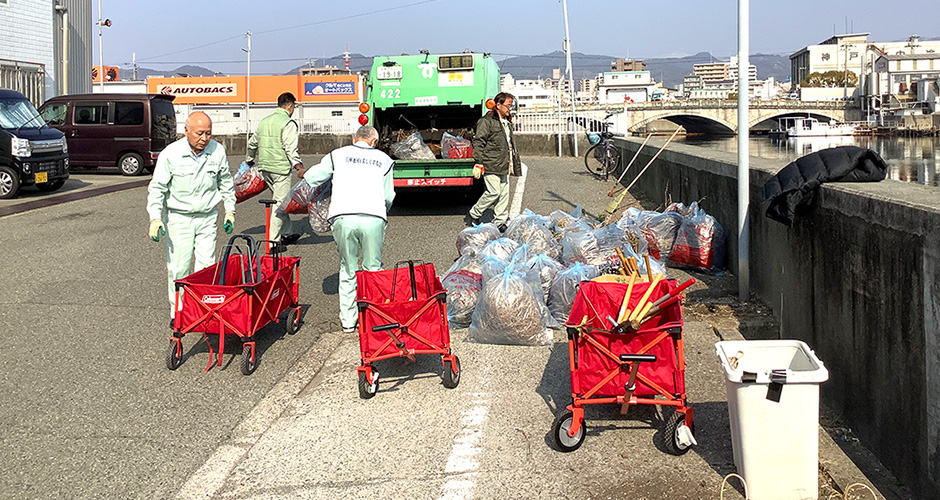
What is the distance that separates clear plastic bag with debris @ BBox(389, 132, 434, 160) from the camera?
13328mm

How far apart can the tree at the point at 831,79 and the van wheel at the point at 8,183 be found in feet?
450

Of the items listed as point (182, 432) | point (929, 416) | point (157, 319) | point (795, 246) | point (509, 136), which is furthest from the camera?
point (509, 136)

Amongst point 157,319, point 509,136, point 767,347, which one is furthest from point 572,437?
point 509,136

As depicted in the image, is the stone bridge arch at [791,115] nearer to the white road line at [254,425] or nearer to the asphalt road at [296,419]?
the asphalt road at [296,419]

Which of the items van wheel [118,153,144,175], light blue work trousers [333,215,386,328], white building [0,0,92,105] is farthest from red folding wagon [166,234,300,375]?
white building [0,0,92,105]

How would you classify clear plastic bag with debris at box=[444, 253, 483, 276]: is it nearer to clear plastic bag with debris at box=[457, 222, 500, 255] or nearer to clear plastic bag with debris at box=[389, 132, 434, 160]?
clear plastic bag with debris at box=[457, 222, 500, 255]

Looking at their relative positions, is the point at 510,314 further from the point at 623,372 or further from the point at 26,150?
the point at 26,150

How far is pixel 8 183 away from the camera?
16.6 metres

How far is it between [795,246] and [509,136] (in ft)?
19.8

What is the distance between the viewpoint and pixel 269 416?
5367 millimetres

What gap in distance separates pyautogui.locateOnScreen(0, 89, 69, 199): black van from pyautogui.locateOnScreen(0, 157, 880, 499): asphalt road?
9024 millimetres

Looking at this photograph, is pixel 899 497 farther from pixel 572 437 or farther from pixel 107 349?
pixel 107 349

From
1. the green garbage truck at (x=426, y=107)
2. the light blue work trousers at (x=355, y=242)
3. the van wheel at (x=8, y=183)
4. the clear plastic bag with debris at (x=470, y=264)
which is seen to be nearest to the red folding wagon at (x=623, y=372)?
the light blue work trousers at (x=355, y=242)

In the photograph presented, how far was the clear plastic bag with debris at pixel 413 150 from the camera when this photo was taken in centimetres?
1333
